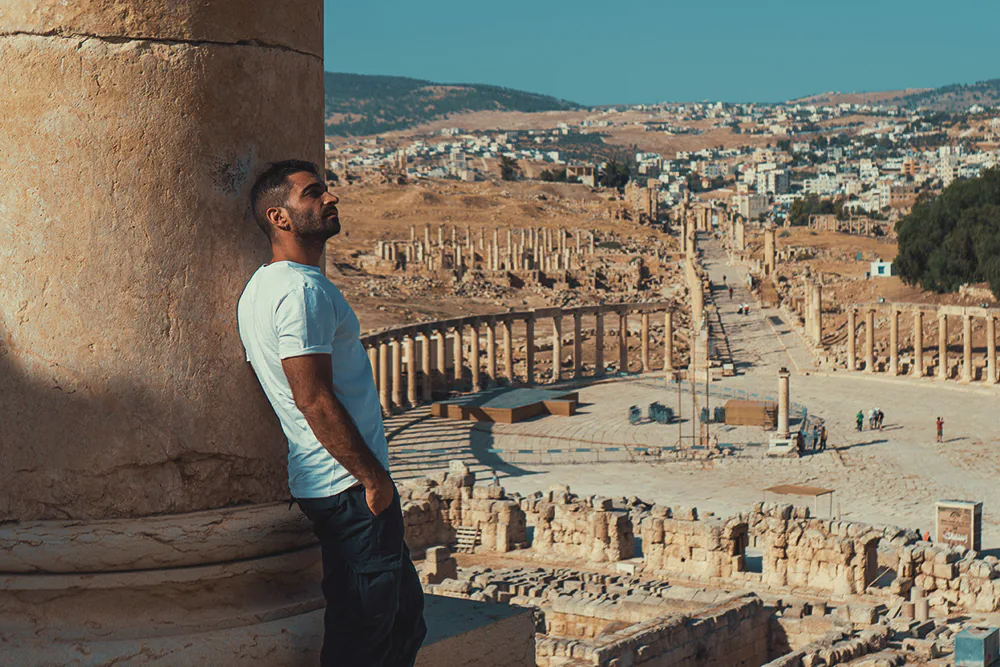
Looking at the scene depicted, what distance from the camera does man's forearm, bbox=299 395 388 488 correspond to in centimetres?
441

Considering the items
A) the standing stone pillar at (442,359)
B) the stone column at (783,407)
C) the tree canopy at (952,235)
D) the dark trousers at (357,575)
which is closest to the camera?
the dark trousers at (357,575)

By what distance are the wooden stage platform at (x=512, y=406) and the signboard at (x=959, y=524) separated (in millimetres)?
19877

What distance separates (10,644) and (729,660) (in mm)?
10958

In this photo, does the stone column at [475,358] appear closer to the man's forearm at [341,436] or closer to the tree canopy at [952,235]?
the tree canopy at [952,235]

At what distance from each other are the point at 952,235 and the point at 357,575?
198 ft

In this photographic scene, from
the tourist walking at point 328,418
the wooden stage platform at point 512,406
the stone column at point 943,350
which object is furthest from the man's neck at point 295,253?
the stone column at point 943,350

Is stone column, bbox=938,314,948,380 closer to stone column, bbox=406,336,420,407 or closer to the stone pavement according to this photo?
the stone pavement

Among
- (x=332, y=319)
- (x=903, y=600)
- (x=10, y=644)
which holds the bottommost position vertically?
(x=903, y=600)

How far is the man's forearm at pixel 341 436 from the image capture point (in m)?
4.41

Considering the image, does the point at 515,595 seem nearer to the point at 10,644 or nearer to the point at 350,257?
the point at 10,644

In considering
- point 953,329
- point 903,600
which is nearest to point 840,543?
point 903,600

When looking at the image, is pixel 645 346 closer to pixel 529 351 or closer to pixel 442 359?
pixel 529 351

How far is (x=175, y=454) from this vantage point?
4578 mm

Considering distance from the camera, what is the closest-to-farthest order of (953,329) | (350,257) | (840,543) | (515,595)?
(515,595) → (840,543) → (953,329) → (350,257)
